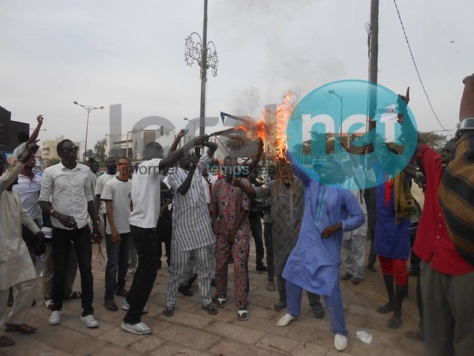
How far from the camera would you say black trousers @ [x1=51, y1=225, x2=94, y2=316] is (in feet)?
13.0

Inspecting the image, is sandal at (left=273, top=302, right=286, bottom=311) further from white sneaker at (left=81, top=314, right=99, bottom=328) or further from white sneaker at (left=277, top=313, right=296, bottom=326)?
white sneaker at (left=81, top=314, right=99, bottom=328)

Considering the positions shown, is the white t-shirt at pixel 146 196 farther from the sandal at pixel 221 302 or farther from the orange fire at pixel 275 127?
the orange fire at pixel 275 127

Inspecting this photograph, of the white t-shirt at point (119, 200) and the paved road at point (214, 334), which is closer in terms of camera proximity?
the paved road at point (214, 334)

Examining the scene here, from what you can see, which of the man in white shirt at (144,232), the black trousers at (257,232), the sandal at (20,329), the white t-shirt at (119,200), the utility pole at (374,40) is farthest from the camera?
the utility pole at (374,40)

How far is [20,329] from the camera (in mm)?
3707

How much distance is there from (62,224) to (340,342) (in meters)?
3.21

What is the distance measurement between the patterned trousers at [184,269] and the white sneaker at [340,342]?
160cm

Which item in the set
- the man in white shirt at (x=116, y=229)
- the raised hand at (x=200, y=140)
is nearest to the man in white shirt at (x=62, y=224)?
the man in white shirt at (x=116, y=229)

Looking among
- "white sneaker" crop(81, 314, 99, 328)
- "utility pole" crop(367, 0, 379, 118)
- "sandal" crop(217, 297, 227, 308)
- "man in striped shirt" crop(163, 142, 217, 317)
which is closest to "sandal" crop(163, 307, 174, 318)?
"man in striped shirt" crop(163, 142, 217, 317)

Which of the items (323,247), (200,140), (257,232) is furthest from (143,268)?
(257,232)

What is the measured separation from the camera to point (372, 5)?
26.5 ft

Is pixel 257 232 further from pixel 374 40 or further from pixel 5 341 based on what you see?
pixel 374 40

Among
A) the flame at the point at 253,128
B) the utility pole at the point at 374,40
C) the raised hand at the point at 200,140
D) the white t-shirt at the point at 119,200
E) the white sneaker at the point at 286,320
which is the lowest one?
the white sneaker at the point at 286,320

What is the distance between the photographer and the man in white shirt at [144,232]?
12.5ft
